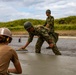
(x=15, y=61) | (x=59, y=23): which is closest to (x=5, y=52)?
(x=15, y=61)

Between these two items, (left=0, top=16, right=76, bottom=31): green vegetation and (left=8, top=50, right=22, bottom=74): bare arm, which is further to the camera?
(left=0, top=16, right=76, bottom=31): green vegetation

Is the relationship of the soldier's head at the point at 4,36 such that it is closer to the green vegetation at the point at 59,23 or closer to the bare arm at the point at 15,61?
the bare arm at the point at 15,61

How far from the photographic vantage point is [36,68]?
7926 mm

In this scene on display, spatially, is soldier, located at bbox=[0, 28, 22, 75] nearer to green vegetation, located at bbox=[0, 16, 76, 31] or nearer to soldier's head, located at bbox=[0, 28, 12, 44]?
soldier's head, located at bbox=[0, 28, 12, 44]

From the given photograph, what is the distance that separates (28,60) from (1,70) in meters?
5.40

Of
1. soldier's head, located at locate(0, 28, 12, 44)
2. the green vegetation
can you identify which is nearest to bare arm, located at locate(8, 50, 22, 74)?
soldier's head, located at locate(0, 28, 12, 44)

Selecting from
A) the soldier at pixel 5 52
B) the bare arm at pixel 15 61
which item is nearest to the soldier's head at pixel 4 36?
the soldier at pixel 5 52

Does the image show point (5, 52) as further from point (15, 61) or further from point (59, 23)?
point (59, 23)

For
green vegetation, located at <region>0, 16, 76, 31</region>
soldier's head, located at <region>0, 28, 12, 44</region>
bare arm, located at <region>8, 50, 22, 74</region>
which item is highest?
soldier's head, located at <region>0, 28, 12, 44</region>

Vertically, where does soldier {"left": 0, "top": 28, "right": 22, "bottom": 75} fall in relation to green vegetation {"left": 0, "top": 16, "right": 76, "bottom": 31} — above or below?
above

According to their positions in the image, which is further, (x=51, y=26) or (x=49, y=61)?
(x=51, y=26)

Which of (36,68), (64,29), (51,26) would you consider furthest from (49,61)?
(64,29)

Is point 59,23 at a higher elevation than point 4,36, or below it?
below

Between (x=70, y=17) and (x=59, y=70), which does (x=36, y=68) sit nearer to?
(x=59, y=70)
